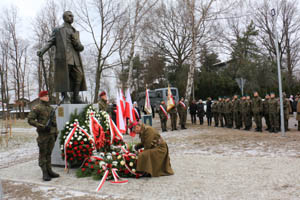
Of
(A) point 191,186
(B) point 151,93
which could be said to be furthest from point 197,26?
(B) point 151,93

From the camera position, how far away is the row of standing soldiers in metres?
12.8

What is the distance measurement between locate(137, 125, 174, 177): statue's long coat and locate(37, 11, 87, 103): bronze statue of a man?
2837 mm

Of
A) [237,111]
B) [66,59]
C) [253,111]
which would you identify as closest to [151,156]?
[66,59]

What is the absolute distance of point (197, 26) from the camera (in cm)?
1703

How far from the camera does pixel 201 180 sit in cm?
→ 560

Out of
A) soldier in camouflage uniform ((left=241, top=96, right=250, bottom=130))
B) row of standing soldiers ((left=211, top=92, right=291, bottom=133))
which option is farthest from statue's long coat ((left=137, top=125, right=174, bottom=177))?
soldier in camouflage uniform ((left=241, top=96, right=250, bottom=130))

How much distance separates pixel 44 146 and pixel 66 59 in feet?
8.41

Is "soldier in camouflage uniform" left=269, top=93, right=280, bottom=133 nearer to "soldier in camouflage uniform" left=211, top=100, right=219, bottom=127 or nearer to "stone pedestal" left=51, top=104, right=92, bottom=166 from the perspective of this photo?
"soldier in camouflage uniform" left=211, top=100, right=219, bottom=127

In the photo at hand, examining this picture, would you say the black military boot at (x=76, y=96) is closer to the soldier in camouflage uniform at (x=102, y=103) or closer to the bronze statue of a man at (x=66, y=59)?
the bronze statue of a man at (x=66, y=59)

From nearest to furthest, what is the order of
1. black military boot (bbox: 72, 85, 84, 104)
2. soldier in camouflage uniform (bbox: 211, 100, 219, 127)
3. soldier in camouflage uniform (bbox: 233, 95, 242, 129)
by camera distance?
black military boot (bbox: 72, 85, 84, 104), soldier in camouflage uniform (bbox: 233, 95, 242, 129), soldier in camouflage uniform (bbox: 211, 100, 219, 127)

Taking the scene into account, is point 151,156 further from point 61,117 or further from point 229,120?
point 229,120

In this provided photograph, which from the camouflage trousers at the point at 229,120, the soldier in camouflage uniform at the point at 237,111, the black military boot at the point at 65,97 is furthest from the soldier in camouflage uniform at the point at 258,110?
the black military boot at the point at 65,97

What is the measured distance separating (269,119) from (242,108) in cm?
143

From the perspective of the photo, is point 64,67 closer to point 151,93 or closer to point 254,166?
point 254,166
